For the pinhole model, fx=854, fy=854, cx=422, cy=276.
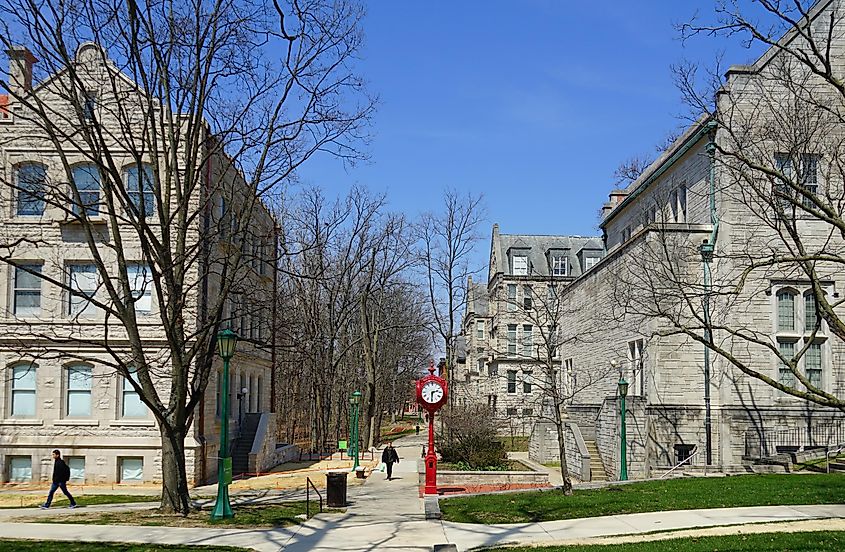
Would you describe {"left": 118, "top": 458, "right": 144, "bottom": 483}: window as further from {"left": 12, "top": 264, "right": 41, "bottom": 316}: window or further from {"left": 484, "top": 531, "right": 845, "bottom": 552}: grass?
{"left": 484, "top": 531, "right": 845, "bottom": 552}: grass

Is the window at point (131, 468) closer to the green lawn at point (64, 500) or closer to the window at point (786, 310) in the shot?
the green lawn at point (64, 500)

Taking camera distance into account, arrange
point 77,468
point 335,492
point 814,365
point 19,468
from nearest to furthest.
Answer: point 335,492, point 814,365, point 77,468, point 19,468

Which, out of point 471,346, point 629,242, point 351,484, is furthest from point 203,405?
point 471,346

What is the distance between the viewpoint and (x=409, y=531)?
1714cm

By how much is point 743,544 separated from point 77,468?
77.2ft

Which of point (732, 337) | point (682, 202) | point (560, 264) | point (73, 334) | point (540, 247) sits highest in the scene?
point (540, 247)

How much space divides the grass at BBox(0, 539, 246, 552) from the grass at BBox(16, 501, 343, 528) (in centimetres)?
278

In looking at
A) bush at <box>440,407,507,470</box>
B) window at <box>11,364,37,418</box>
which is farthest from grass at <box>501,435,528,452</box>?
window at <box>11,364,37,418</box>

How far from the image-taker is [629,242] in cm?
3128

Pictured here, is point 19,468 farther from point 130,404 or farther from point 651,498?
point 651,498

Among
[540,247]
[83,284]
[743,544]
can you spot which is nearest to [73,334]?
[83,284]

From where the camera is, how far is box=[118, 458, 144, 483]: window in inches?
1158

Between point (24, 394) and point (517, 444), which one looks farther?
point (517, 444)

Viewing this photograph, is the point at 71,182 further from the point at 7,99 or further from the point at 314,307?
the point at 314,307
